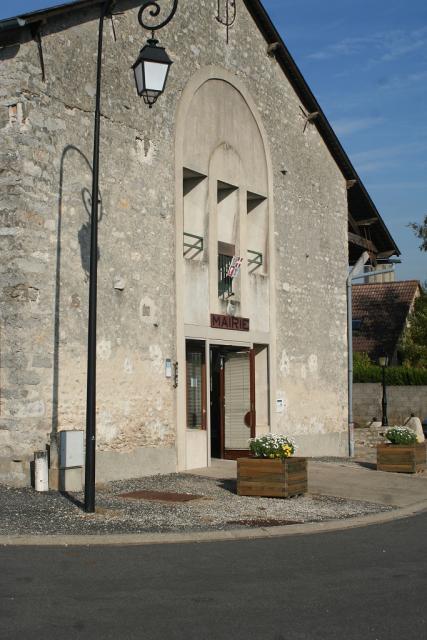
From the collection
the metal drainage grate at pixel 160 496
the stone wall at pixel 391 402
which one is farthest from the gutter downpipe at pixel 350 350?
the stone wall at pixel 391 402

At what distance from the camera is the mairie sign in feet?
56.1

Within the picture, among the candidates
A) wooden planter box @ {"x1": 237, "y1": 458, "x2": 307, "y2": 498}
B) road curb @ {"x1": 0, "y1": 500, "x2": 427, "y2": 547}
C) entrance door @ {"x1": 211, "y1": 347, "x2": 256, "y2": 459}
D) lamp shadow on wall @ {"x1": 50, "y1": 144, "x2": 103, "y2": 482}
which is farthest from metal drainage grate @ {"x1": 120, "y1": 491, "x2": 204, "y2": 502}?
entrance door @ {"x1": 211, "y1": 347, "x2": 256, "y2": 459}

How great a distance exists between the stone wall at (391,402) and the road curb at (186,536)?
24.6 metres

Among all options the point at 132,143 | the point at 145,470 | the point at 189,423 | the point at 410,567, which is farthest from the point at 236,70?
the point at 410,567

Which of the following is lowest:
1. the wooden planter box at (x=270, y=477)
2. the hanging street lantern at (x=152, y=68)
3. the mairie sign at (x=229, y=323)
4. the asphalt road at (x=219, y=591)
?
the asphalt road at (x=219, y=591)

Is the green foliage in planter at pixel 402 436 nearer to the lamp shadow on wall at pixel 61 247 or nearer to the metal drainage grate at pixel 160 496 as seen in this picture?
the metal drainage grate at pixel 160 496

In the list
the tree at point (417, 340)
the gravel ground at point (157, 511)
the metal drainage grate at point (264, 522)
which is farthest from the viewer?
the tree at point (417, 340)

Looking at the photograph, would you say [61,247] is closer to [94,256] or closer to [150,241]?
[150,241]

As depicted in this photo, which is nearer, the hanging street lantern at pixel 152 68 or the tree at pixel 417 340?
the hanging street lantern at pixel 152 68

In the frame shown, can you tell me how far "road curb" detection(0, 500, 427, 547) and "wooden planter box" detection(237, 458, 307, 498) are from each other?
1564 mm

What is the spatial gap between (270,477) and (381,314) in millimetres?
32386

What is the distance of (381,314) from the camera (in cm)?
4425

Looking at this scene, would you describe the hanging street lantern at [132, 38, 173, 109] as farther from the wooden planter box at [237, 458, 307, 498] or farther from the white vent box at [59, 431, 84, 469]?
the wooden planter box at [237, 458, 307, 498]

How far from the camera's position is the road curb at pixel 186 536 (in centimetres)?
916
